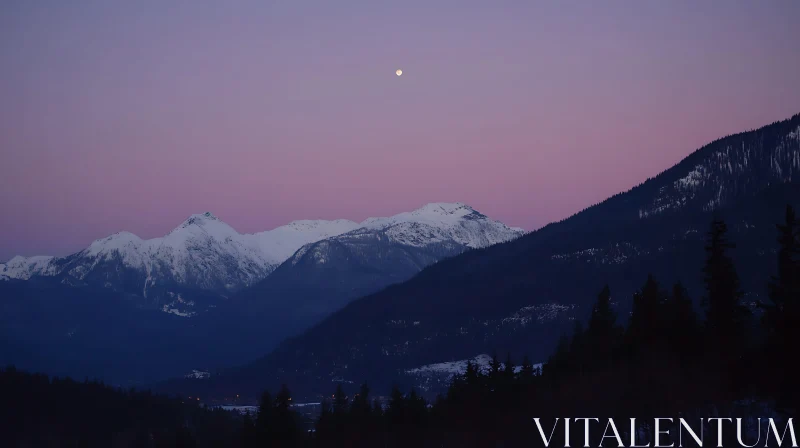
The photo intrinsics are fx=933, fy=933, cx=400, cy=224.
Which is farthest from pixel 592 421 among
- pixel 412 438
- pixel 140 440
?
pixel 140 440

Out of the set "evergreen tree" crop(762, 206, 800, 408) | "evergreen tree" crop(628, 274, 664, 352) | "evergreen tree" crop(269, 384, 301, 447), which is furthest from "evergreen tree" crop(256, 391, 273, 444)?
"evergreen tree" crop(762, 206, 800, 408)

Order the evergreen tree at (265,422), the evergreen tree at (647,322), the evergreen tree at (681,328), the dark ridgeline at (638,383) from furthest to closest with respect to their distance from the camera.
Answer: the evergreen tree at (265,422), the evergreen tree at (647,322), the evergreen tree at (681,328), the dark ridgeline at (638,383)

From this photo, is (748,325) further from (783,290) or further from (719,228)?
(783,290)

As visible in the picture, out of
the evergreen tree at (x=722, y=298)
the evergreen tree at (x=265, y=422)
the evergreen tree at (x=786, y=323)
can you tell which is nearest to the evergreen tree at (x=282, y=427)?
the evergreen tree at (x=265, y=422)

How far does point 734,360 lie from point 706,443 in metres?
12.3

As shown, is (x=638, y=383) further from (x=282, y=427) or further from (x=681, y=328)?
(x=282, y=427)

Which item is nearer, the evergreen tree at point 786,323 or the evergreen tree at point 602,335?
the evergreen tree at point 786,323

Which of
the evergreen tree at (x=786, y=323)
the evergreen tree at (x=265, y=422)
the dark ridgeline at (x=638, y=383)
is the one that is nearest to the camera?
the evergreen tree at (x=786, y=323)

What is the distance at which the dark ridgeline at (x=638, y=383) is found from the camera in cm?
7069

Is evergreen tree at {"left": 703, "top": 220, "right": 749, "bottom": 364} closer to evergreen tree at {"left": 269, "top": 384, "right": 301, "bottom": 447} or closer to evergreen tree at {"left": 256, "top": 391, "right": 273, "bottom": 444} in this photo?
evergreen tree at {"left": 269, "top": 384, "right": 301, "bottom": 447}

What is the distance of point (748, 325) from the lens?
319 ft

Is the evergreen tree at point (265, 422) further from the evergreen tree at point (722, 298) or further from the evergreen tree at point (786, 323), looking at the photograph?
the evergreen tree at point (786, 323)

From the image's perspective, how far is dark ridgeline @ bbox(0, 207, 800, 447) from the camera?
7069 centimetres

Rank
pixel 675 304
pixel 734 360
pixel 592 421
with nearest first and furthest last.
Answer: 1. pixel 734 360
2. pixel 592 421
3. pixel 675 304
